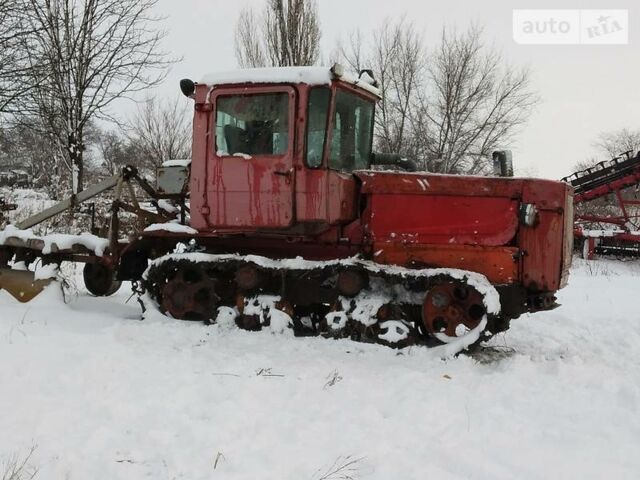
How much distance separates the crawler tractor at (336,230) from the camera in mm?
5160

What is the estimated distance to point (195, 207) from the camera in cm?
572

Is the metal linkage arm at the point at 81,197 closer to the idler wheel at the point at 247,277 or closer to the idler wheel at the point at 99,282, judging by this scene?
the idler wheel at the point at 99,282

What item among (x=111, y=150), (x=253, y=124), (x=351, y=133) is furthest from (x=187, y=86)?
(x=111, y=150)

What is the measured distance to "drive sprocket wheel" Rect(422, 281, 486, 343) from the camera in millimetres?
5133

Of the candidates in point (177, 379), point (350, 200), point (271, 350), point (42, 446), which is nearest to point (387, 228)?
point (350, 200)

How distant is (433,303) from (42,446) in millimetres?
3376

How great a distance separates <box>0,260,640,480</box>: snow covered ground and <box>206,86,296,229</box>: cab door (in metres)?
1.14

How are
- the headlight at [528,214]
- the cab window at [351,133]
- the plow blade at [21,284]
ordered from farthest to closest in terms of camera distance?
the plow blade at [21,284] → the cab window at [351,133] → the headlight at [528,214]

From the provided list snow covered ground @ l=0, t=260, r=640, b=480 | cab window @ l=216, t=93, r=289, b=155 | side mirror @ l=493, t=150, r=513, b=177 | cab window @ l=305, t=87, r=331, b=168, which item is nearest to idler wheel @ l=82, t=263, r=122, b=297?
snow covered ground @ l=0, t=260, r=640, b=480

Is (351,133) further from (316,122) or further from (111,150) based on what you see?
(111,150)

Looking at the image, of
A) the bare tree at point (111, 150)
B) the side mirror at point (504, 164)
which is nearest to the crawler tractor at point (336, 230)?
the side mirror at point (504, 164)

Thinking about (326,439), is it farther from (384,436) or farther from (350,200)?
(350,200)

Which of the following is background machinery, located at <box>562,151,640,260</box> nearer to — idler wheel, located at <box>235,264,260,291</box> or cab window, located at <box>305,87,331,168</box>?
cab window, located at <box>305,87,331,168</box>

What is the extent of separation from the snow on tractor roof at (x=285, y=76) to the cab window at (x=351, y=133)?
7.1 inches
